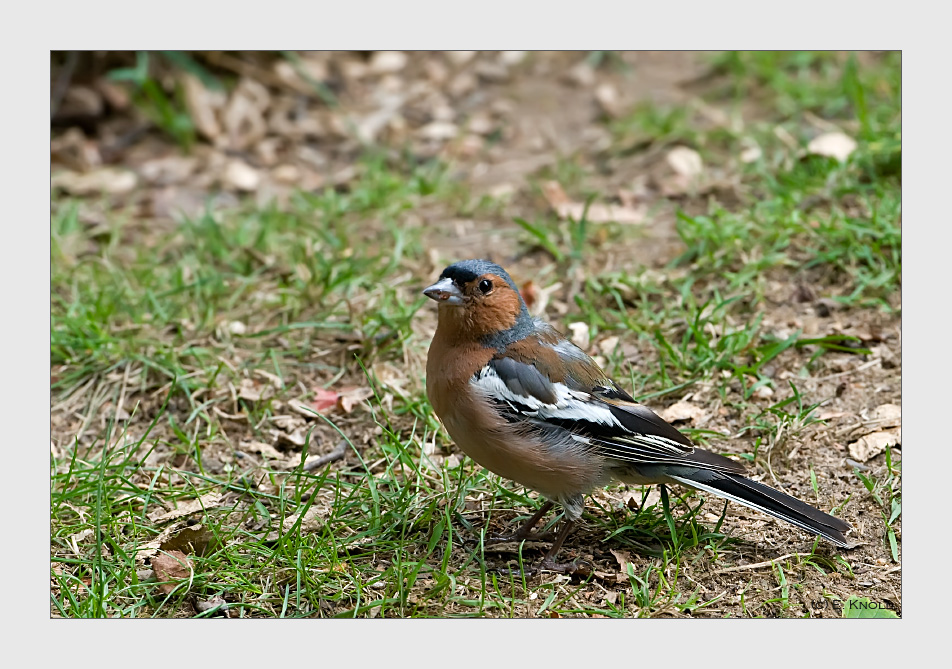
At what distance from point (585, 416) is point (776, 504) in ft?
3.36

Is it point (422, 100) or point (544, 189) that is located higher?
point (422, 100)

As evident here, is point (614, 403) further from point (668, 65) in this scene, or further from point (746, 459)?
point (668, 65)

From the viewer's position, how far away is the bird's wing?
15.9 ft

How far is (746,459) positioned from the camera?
5.57 meters

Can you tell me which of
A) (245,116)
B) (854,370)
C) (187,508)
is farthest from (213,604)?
(245,116)

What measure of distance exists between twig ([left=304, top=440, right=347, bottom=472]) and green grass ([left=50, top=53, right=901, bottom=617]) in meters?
0.05

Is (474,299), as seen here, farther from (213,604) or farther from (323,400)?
(213,604)

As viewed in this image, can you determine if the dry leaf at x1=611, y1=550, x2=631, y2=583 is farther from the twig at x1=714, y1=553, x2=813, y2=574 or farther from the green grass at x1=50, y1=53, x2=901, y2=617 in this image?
the twig at x1=714, y1=553, x2=813, y2=574

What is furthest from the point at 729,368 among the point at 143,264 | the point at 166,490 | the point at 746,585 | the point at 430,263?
the point at 143,264

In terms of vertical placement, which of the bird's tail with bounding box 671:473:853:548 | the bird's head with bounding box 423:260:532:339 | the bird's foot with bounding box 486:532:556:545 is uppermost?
the bird's head with bounding box 423:260:532:339

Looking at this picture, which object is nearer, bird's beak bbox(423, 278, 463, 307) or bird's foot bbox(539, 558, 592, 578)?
bird's foot bbox(539, 558, 592, 578)

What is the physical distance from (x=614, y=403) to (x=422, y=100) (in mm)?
6337

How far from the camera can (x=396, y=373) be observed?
6414 millimetres

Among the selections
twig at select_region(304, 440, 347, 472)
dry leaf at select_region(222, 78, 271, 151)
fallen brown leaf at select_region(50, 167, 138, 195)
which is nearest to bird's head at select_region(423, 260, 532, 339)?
twig at select_region(304, 440, 347, 472)
